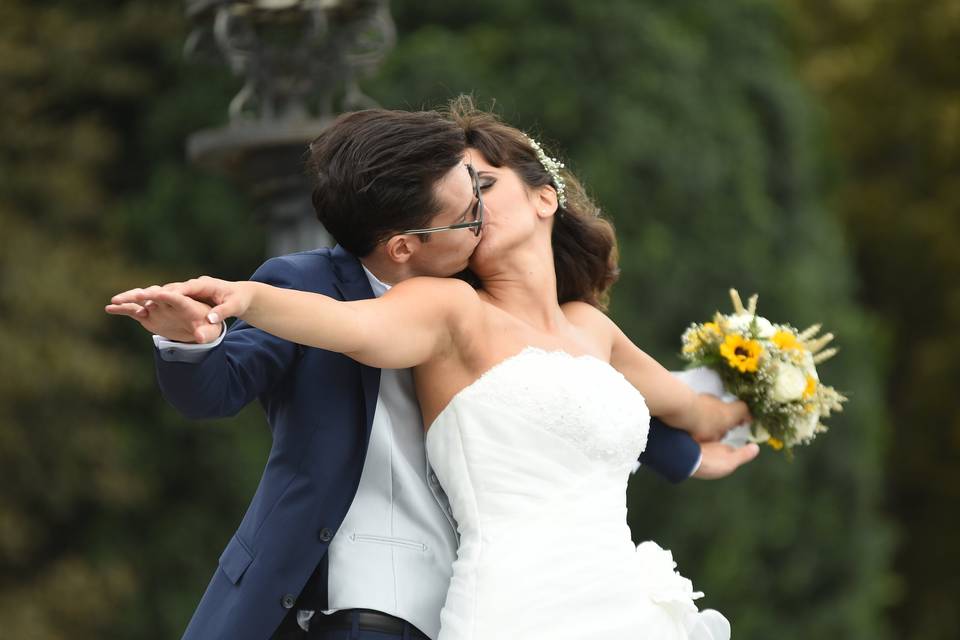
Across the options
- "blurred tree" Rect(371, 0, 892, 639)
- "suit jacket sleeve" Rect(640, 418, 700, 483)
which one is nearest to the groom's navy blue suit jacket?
"suit jacket sleeve" Rect(640, 418, 700, 483)

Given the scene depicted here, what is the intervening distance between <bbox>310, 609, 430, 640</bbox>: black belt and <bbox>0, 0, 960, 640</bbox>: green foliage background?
7.55m

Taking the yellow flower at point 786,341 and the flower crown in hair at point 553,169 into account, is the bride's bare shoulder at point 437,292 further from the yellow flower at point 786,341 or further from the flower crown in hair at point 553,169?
the yellow flower at point 786,341

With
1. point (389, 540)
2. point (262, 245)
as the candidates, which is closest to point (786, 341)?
point (389, 540)

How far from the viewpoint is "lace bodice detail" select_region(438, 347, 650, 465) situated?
12.1 ft

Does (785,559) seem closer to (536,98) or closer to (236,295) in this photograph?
(536,98)

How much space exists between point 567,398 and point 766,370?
113 cm

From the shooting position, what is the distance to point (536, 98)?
38.9ft

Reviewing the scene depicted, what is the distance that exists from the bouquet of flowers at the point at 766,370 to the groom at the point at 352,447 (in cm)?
121

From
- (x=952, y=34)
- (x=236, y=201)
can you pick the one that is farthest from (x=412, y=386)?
(x=952, y=34)

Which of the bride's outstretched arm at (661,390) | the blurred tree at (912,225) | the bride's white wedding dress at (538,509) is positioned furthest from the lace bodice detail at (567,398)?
the blurred tree at (912,225)

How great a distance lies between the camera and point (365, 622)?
3.62 metres

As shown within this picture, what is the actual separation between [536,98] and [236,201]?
2.43m

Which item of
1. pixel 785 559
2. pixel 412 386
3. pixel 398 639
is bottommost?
pixel 785 559

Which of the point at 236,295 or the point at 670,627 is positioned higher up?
the point at 236,295
